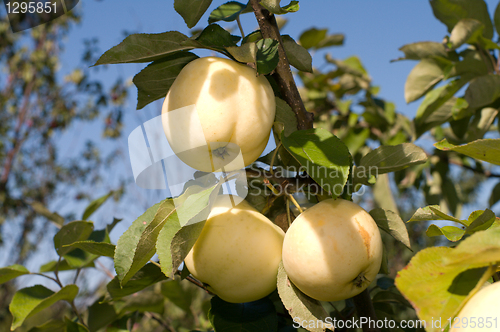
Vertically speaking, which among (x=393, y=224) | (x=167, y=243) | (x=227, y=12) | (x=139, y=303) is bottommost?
(x=139, y=303)

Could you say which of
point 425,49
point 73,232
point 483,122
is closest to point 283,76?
point 73,232

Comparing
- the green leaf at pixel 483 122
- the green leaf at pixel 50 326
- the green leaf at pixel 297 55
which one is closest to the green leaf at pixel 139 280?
the green leaf at pixel 50 326

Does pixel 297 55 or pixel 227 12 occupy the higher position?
pixel 227 12

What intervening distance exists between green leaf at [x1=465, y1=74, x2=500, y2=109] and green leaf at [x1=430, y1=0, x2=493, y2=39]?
0.28m

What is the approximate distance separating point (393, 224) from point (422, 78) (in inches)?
35.7

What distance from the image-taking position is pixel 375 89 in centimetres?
228

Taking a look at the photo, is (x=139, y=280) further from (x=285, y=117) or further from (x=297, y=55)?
(x=297, y=55)

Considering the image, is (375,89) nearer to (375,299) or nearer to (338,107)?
(338,107)

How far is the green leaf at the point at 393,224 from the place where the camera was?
645mm

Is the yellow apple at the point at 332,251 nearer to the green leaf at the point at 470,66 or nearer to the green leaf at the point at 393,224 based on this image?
the green leaf at the point at 393,224

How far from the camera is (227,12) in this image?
0.69 metres

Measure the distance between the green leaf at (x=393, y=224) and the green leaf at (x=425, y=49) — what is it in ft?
2.90

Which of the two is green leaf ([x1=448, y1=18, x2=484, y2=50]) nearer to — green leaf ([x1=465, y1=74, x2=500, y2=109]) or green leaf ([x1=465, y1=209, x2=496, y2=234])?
green leaf ([x1=465, y1=74, x2=500, y2=109])

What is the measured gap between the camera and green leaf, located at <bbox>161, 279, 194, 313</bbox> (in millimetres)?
1110
